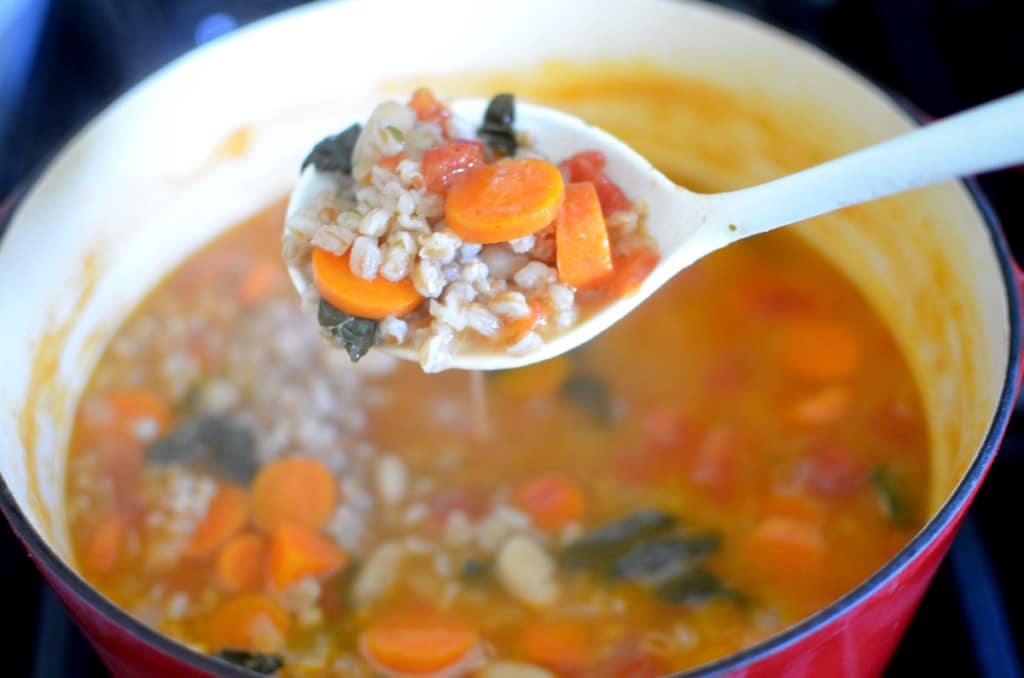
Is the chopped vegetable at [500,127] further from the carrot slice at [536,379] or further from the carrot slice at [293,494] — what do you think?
the carrot slice at [293,494]

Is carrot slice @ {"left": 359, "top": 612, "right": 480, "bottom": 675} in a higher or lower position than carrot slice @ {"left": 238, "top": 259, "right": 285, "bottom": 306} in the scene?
lower

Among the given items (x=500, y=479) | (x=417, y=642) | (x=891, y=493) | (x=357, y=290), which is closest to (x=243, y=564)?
(x=417, y=642)

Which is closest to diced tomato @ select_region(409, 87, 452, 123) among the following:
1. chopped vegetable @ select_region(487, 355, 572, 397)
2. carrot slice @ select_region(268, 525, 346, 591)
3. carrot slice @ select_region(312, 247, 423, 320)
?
carrot slice @ select_region(312, 247, 423, 320)

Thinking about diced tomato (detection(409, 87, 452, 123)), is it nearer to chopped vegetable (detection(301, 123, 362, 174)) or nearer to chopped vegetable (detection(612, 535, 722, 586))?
chopped vegetable (detection(301, 123, 362, 174))

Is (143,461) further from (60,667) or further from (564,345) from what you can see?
(564,345)

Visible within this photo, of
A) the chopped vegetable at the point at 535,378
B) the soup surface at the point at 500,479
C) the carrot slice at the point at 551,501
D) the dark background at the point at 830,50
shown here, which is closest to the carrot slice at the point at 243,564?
the soup surface at the point at 500,479

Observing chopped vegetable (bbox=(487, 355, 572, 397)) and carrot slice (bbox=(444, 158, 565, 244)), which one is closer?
carrot slice (bbox=(444, 158, 565, 244))

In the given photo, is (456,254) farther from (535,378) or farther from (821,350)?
(821,350)
